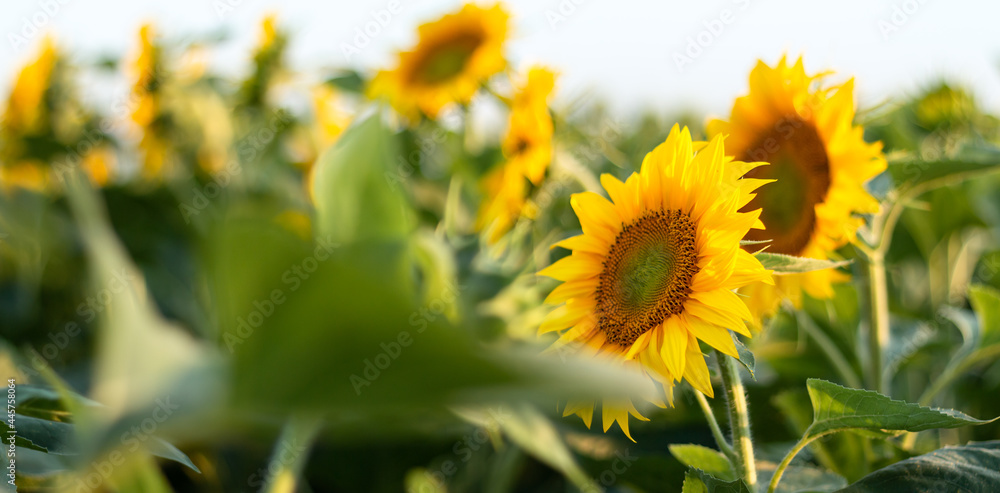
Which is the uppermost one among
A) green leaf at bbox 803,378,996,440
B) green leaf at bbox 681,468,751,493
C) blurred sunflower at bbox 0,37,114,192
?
green leaf at bbox 803,378,996,440

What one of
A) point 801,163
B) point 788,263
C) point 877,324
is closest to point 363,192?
point 788,263

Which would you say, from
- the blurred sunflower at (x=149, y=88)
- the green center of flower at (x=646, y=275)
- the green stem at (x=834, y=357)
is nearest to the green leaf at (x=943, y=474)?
the green center of flower at (x=646, y=275)

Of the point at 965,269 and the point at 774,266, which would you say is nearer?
the point at 774,266

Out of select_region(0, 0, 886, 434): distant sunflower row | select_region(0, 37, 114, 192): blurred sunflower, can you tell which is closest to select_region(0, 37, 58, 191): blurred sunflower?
select_region(0, 37, 114, 192): blurred sunflower

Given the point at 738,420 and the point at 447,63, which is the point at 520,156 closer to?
the point at 447,63

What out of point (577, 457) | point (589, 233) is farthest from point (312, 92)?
point (589, 233)

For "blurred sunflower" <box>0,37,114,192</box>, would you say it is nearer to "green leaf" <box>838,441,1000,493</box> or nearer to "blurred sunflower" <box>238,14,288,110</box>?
"blurred sunflower" <box>238,14,288,110</box>

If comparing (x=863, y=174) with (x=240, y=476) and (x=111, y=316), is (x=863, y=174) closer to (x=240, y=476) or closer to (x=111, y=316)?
(x=111, y=316)
